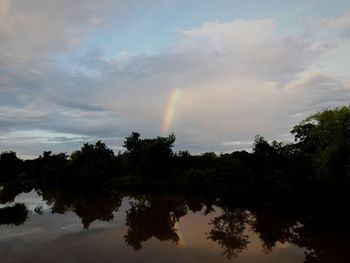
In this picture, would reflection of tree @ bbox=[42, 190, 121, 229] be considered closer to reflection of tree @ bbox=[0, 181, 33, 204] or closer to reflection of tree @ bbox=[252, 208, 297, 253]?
reflection of tree @ bbox=[0, 181, 33, 204]

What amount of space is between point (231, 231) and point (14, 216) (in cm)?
2248

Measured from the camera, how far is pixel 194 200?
47781 mm

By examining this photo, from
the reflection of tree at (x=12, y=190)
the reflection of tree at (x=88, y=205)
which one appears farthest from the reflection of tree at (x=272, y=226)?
the reflection of tree at (x=12, y=190)

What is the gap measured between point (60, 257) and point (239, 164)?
28909mm

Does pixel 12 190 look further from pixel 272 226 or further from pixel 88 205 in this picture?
pixel 272 226

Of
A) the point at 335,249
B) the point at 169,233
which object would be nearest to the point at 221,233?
the point at 169,233

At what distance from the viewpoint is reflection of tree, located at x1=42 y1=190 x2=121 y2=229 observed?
3908 cm

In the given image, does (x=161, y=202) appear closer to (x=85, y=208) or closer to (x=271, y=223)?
(x=85, y=208)

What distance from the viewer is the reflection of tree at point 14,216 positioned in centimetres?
3491

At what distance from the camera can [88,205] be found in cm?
4741

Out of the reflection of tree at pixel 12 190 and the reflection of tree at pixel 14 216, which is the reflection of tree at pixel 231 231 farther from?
the reflection of tree at pixel 12 190

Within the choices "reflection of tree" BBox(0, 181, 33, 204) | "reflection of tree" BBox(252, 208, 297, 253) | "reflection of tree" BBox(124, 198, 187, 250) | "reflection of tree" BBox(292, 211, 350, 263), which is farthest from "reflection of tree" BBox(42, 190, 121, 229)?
"reflection of tree" BBox(292, 211, 350, 263)

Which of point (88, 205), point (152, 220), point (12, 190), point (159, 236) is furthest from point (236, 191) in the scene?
point (12, 190)

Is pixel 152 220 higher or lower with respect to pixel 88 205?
lower
